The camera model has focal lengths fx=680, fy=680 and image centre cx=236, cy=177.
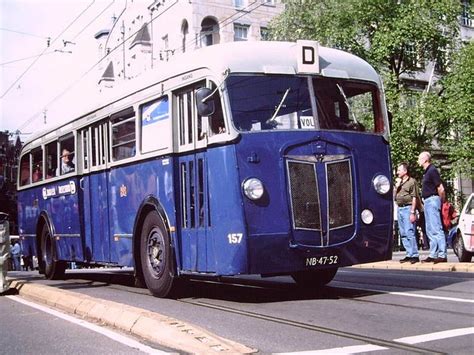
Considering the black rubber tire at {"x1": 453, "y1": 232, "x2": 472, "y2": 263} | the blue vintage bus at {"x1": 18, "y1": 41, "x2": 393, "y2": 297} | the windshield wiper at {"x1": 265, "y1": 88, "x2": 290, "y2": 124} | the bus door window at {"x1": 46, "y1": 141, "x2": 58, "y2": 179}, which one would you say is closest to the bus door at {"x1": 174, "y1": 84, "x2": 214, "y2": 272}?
the blue vintage bus at {"x1": 18, "y1": 41, "x2": 393, "y2": 297}

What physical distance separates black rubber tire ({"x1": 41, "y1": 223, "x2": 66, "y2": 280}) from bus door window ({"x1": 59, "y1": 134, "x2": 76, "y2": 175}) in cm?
162

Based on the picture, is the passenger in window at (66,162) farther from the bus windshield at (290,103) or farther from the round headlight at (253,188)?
the round headlight at (253,188)

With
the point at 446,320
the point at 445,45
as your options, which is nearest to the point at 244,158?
the point at 446,320

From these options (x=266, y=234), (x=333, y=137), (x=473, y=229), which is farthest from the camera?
(x=473, y=229)

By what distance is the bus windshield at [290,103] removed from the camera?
24.7 feet

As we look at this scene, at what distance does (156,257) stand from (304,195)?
7.47 ft

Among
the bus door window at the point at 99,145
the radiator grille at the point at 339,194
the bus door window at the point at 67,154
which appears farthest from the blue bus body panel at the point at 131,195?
the bus door window at the point at 67,154

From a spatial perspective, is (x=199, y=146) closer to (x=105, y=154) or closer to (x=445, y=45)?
(x=105, y=154)

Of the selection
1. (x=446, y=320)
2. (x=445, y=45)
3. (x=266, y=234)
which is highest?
A: (x=445, y=45)

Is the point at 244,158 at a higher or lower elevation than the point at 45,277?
higher

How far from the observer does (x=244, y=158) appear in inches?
288

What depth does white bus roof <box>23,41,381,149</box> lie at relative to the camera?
7660 mm

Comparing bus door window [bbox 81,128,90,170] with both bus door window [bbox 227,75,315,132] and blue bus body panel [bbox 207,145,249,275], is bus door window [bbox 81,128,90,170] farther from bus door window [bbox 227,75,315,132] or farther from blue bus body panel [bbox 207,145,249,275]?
bus door window [bbox 227,75,315,132]

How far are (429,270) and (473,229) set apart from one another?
7.64 feet
